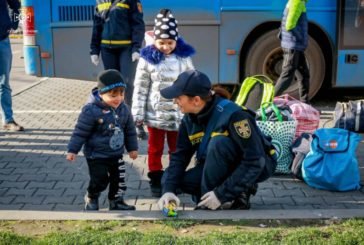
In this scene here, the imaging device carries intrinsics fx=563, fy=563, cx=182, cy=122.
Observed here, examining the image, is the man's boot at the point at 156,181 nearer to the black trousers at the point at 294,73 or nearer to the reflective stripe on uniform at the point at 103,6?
the reflective stripe on uniform at the point at 103,6

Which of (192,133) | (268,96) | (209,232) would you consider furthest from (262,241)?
(268,96)

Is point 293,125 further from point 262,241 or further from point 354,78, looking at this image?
point 354,78

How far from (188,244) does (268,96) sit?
2422 millimetres

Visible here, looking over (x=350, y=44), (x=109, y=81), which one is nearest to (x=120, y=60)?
(x=109, y=81)

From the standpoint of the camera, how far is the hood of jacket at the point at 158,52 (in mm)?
4684

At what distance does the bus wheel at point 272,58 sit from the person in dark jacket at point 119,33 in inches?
89.9

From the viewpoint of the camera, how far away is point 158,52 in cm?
470

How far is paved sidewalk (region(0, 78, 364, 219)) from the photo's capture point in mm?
4027

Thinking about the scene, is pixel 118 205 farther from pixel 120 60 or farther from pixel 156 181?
pixel 120 60

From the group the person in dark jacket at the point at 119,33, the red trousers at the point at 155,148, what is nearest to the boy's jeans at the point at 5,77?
the person in dark jacket at the point at 119,33

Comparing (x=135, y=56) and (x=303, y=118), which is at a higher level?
(x=135, y=56)

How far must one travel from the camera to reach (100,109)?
407 cm

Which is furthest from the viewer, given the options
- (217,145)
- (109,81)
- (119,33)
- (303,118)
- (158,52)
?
(119,33)

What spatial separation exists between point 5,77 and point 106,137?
11.1 feet
